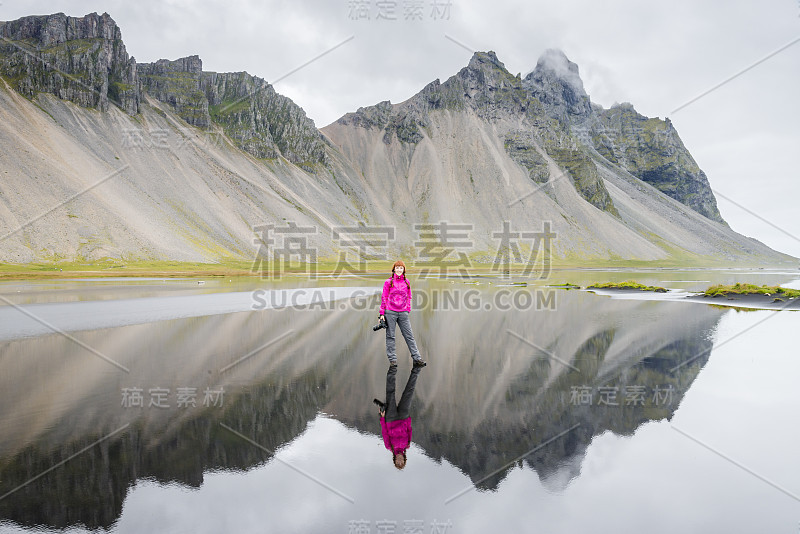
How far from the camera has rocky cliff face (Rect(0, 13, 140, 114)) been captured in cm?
10069

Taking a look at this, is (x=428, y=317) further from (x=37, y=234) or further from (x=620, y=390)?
(x=37, y=234)

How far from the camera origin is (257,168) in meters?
127

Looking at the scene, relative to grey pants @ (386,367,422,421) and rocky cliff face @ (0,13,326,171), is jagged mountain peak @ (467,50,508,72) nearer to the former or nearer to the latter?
rocky cliff face @ (0,13,326,171)

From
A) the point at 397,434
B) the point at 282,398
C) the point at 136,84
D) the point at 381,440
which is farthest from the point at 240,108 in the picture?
the point at 381,440

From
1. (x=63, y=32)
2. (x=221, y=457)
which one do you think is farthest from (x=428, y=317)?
(x=63, y=32)

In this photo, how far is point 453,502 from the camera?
17.3ft

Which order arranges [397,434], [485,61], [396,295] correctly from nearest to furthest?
[397,434] → [396,295] → [485,61]

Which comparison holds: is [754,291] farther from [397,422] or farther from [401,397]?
[397,422]

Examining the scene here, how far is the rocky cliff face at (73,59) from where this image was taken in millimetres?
100688

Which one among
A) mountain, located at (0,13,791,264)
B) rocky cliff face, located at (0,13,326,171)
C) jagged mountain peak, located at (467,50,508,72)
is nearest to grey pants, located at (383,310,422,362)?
mountain, located at (0,13,791,264)

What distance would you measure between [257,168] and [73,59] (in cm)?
4673

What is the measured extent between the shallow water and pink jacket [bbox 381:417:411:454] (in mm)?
144

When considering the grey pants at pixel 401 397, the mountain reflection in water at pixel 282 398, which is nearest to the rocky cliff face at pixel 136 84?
the mountain reflection in water at pixel 282 398

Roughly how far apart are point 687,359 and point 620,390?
4.71 metres
